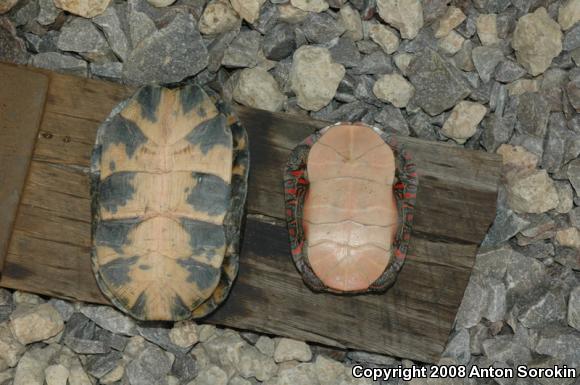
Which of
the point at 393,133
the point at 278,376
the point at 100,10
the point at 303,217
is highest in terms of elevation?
the point at 100,10

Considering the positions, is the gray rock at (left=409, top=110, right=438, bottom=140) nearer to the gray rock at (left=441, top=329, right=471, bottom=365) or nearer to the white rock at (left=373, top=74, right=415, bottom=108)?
the white rock at (left=373, top=74, right=415, bottom=108)

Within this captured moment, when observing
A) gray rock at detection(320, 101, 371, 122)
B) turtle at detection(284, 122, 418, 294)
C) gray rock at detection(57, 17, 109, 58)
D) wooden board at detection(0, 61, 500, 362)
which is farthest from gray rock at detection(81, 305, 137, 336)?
gray rock at detection(320, 101, 371, 122)

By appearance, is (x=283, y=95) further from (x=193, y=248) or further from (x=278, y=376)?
(x=278, y=376)

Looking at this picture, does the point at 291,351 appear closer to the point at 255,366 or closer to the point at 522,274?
the point at 255,366

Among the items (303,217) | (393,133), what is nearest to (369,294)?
(303,217)

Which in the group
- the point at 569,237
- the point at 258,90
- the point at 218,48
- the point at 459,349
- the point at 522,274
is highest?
the point at 218,48

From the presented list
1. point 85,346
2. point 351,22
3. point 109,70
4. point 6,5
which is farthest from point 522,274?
point 6,5
